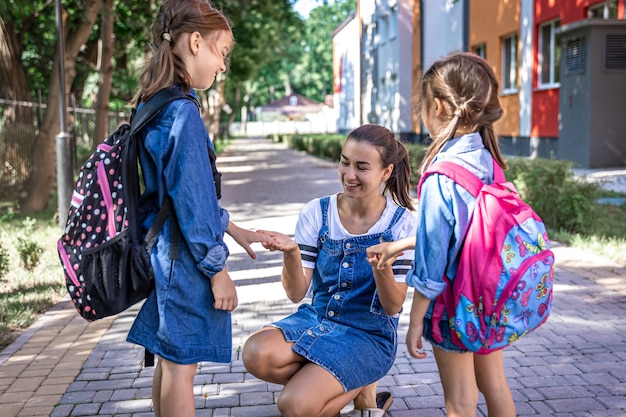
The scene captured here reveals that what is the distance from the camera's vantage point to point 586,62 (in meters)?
15.4

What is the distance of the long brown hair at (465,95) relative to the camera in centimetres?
255

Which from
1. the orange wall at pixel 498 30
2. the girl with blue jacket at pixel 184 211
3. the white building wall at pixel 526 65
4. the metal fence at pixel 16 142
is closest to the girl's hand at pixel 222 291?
the girl with blue jacket at pixel 184 211

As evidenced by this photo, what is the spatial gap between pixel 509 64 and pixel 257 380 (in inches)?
731

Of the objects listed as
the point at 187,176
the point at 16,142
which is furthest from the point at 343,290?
the point at 16,142

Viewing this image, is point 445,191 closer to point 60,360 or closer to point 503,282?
point 503,282

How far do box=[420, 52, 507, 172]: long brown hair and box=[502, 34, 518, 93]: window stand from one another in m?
18.6

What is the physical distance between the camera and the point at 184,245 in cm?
258

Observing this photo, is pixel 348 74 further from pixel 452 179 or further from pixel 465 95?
pixel 452 179

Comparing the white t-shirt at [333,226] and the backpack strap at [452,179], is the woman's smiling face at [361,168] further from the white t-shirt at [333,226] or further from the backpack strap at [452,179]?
the backpack strap at [452,179]

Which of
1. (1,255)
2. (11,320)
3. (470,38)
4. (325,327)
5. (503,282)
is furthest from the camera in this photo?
(470,38)

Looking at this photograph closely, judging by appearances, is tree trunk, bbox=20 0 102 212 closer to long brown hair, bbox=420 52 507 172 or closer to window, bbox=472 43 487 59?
long brown hair, bbox=420 52 507 172

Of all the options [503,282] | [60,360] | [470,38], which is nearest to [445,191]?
[503,282]

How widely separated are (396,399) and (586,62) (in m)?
13.3

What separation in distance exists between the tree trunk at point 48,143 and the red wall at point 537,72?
10.5 meters
